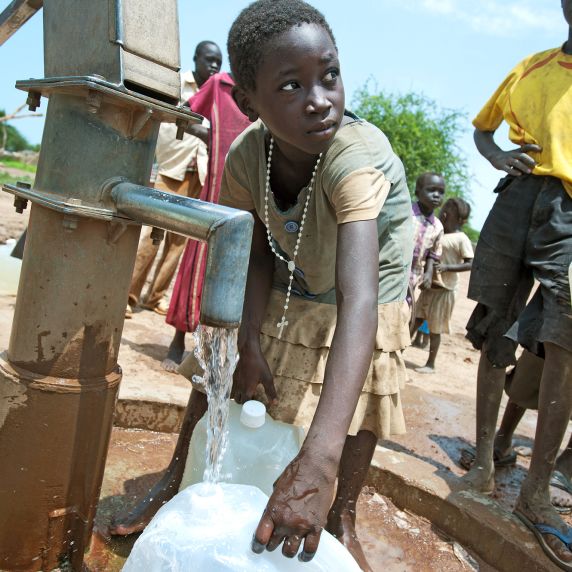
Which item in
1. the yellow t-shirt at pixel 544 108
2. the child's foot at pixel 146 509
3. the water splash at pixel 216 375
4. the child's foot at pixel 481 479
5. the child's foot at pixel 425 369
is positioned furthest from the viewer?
the child's foot at pixel 425 369

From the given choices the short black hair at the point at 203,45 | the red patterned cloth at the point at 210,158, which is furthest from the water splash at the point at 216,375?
the short black hair at the point at 203,45

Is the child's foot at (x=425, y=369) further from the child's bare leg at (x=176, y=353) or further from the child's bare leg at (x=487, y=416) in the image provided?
the child's bare leg at (x=487, y=416)

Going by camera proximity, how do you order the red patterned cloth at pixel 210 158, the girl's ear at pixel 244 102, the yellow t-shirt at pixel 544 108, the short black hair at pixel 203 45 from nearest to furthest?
the girl's ear at pixel 244 102 < the yellow t-shirt at pixel 544 108 < the red patterned cloth at pixel 210 158 < the short black hair at pixel 203 45

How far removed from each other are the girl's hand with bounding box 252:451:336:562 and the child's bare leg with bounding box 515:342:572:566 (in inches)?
49.1

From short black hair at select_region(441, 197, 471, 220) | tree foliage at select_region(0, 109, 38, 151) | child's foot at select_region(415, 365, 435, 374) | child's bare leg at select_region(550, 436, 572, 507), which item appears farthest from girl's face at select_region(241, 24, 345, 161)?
tree foliage at select_region(0, 109, 38, 151)

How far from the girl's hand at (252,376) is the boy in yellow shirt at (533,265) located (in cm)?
95

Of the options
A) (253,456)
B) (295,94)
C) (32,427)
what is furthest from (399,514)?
(295,94)

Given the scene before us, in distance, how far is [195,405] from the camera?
6.78 feet

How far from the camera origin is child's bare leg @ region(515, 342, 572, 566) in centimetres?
219

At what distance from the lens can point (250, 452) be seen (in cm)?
197

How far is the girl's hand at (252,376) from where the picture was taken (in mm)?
1975

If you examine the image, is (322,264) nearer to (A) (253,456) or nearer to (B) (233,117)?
(A) (253,456)

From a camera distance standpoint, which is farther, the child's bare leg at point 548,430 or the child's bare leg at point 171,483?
the child's bare leg at point 548,430

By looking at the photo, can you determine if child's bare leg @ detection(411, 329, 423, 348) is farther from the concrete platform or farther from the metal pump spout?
the metal pump spout
